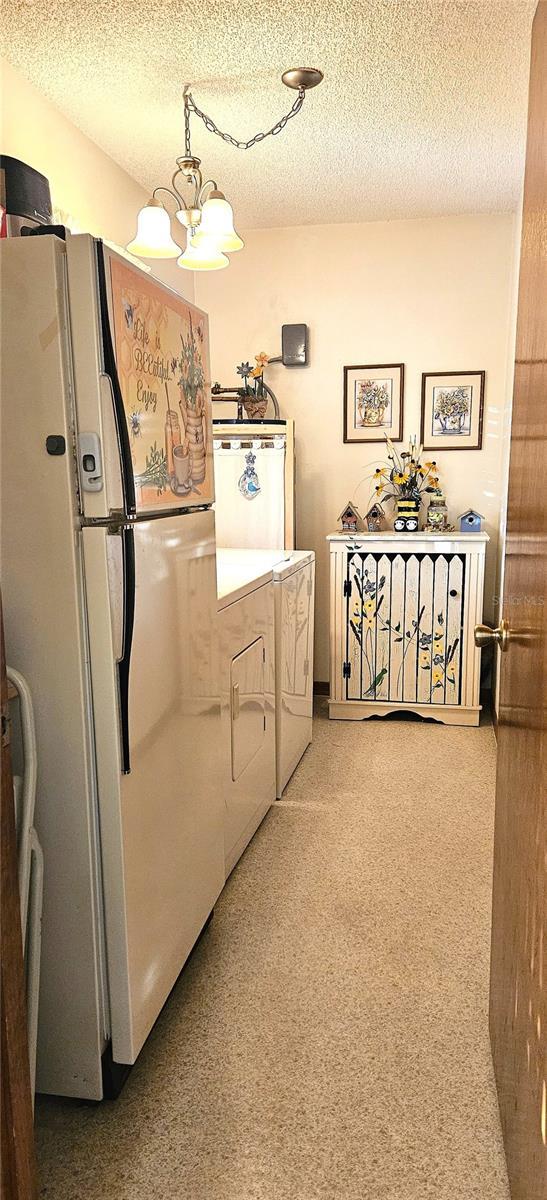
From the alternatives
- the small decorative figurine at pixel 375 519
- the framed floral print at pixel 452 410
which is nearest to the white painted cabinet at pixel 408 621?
the small decorative figurine at pixel 375 519

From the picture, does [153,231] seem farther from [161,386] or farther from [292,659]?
[292,659]

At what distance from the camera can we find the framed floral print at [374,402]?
426 centimetres

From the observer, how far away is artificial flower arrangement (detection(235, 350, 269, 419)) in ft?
13.7

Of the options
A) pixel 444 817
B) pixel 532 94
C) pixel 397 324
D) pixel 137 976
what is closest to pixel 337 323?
pixel 397 324

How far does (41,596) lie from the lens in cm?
142

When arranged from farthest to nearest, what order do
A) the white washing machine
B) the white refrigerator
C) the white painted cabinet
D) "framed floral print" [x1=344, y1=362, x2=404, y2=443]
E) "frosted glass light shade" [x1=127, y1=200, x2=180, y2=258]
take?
1. "framed floral print" [x1=344, y1=362, x2=404, y2=443]
2. the white painted cabinet
3. the white washing machine
4. "frosted glass light shade" [x1=127, y1=200, x2=180, y2=258]
5. the white refrigerator

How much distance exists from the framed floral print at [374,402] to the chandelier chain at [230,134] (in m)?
1.44

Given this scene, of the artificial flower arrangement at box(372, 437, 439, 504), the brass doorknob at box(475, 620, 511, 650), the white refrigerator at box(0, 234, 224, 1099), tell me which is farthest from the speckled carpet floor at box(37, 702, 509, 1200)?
the artificial flower arrangement at box(372, 437, 439, 504)

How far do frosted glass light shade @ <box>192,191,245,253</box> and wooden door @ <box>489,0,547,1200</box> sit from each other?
58.8 inches

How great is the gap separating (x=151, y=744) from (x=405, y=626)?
2.53 m

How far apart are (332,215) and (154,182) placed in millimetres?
990

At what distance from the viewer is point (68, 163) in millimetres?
2871

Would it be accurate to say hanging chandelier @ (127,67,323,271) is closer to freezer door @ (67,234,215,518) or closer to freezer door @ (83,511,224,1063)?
freezer door @ (67,234,215,518)

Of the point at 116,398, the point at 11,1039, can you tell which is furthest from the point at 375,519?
the point at 11,1039
